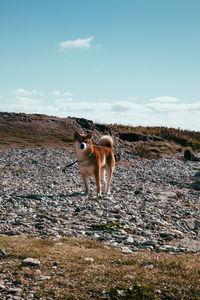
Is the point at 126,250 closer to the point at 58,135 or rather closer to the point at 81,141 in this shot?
the point at 81,141

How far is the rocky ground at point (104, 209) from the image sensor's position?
958 cm

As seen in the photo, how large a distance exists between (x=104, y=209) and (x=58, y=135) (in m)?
25.2

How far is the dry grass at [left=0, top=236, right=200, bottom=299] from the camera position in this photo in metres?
5.54

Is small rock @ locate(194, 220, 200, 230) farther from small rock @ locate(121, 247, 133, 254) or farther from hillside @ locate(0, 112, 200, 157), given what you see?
hillside @ locate(0, 112, 200, 157)

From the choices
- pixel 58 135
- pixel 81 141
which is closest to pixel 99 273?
pixel 81 141


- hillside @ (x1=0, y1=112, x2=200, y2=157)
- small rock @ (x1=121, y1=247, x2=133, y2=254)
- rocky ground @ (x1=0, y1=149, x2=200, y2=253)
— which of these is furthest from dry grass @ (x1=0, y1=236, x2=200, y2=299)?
hillside @ (x1=0, y1=112, x2=200, y2=157)

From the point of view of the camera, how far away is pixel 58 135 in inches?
1469

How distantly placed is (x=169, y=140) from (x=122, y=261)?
4429 centimetres

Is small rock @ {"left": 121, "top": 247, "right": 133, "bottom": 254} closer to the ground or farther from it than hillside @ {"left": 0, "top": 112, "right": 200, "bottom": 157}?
closer to the ground

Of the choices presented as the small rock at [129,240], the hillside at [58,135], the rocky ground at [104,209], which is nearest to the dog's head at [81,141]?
the rocky ground at [104,209]

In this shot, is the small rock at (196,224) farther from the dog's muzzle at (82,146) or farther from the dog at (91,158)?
the dog's muzzle at (82,146)

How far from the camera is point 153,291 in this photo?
5.56m

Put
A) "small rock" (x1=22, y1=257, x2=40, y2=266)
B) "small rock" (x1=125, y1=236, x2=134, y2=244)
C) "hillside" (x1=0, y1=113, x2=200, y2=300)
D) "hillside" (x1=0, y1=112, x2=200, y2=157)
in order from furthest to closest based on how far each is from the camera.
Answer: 1. "hillside" (x1=0, y1=112, x2=200, y2=157)
2. "small rock" (x1=125, y1=236, x2=134, y2=244)
3. "small rock" (x1=22, y1=257, x2=40, y2=266)
4. "hillside" (x1=0, y1=113, x2=200, y2=300)

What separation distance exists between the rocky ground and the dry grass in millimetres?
1191
